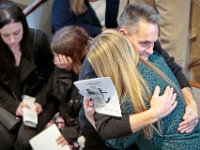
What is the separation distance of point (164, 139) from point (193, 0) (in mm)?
988

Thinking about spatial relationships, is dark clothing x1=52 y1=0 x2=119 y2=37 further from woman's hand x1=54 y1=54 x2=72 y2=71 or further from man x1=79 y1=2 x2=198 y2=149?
man x1=79 y1=2 x2=198 y2=149

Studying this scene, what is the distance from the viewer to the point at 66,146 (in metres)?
2.04

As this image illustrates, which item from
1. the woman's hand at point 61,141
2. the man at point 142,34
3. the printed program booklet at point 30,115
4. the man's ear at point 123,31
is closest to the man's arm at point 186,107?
the man at point 142,34

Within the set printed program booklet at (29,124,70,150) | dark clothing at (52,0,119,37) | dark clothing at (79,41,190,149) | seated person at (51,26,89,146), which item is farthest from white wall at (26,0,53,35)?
dark clothing at (79,41,190,149)

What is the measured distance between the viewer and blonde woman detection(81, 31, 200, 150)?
135 centimetres

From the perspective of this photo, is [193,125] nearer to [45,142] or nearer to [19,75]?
[45,142]

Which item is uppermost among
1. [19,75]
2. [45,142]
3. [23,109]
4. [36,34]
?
[36,34]

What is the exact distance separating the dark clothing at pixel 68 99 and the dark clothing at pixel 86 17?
0.48 metres

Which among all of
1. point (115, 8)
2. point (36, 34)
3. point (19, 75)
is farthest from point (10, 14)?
point (115, 8)

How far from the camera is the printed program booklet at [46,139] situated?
2074mm

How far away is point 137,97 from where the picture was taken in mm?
1349

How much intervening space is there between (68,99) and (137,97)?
83 cm

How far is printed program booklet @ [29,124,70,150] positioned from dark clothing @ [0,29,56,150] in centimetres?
10

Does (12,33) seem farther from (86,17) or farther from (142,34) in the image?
(142,34)
